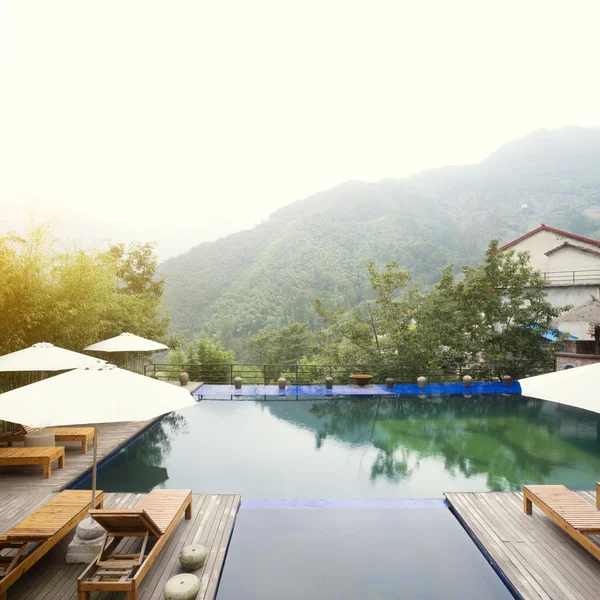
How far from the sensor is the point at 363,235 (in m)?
48.5

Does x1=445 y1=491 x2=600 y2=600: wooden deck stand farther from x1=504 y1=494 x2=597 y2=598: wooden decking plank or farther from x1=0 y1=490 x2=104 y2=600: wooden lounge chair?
x1=0 y1=490 x2=104 y2=600: wooden lounge chair

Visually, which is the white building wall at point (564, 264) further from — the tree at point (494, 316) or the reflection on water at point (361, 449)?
the reflection on water at point (361, 449)

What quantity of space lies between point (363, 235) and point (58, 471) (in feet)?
145

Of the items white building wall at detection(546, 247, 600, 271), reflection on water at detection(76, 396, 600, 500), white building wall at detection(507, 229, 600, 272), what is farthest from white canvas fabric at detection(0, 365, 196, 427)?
white building wall at detection(507, 229, 600, 272)

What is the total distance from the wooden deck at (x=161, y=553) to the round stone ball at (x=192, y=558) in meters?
0.06

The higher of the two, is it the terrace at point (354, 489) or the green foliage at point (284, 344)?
the green foliage at point (284, 344)

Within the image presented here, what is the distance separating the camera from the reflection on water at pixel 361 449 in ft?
22.0

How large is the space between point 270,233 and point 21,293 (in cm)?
4603

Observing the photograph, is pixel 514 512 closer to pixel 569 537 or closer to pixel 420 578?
pixel 569 537

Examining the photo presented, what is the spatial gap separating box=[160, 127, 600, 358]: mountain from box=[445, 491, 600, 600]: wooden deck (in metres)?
31.8

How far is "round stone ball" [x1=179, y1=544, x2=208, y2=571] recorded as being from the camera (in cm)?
388

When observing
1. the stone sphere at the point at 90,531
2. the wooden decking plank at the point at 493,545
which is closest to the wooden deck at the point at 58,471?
the stone sphere at the point at 90,531

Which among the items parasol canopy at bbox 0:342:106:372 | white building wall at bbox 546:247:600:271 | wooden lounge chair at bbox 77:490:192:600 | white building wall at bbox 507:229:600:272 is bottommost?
wooden lounge chair at bbox 77:490:192:600

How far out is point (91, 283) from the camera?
351 inches
